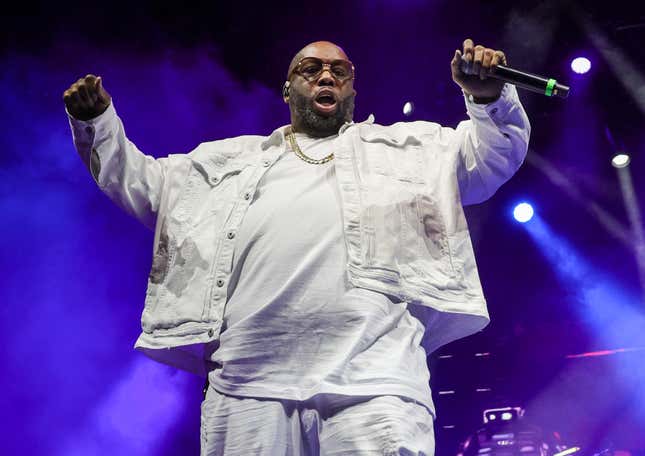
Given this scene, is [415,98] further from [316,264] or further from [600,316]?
[316,264]

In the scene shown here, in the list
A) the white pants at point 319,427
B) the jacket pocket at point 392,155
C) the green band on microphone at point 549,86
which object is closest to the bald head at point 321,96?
the jacket pocket at point 392,155

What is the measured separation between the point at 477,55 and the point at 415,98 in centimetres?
367

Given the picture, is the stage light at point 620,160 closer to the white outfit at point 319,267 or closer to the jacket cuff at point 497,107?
the white outfit at point 319,267

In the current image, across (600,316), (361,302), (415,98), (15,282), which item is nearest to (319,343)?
(361,302)

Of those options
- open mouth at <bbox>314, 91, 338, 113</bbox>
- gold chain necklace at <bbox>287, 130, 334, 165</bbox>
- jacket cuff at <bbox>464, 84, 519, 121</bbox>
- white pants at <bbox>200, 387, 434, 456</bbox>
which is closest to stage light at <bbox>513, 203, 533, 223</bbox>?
open mouth at <bbox>314, 91, 338, 113</bbox>

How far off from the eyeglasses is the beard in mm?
93

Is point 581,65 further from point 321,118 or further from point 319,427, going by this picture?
point 319,427

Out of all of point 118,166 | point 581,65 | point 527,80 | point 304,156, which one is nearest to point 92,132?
point 118,166

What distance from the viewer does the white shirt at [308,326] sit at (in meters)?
1.86

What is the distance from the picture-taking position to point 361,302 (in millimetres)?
1960

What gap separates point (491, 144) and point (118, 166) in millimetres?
1185

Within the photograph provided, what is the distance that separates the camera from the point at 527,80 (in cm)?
200

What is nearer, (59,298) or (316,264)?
(316,264)

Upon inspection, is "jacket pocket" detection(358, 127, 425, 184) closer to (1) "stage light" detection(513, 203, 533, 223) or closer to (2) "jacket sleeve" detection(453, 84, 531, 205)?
(2) "jacket sleeve" detection(453, 84, 531, 205)
